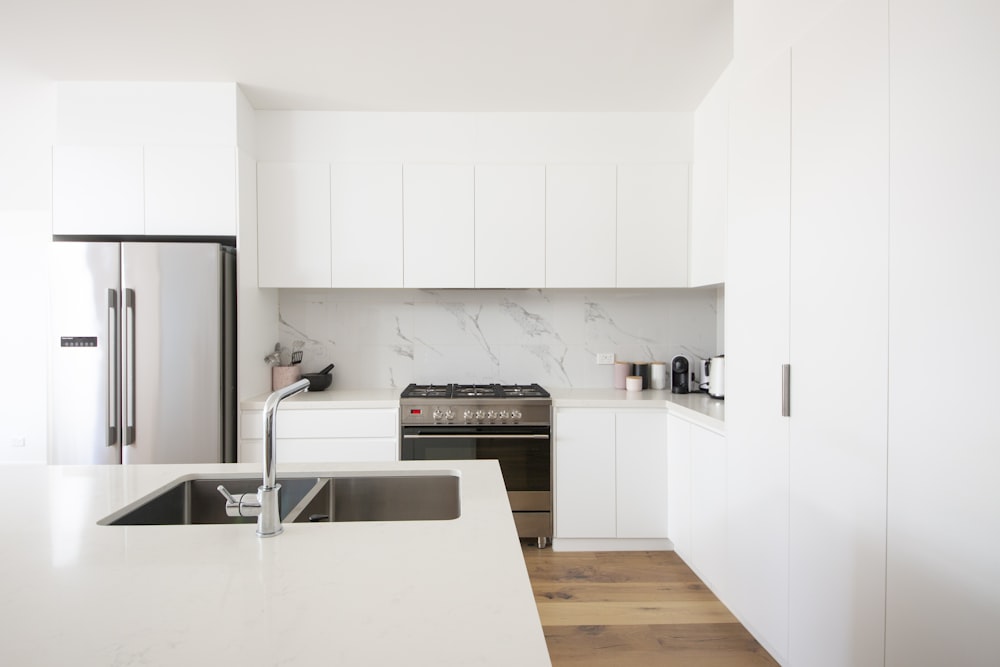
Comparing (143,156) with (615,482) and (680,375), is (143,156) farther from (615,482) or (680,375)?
(680,375)

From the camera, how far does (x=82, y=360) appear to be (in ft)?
9.00

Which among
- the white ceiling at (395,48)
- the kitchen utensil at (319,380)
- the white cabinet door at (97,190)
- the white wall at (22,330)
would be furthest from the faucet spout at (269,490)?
the white wall at (22,330)

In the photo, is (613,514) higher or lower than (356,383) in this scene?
lower

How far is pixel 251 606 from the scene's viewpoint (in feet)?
2.67

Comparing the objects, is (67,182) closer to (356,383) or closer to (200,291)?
(200,291)

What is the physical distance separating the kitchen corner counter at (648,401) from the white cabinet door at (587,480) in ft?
0.32

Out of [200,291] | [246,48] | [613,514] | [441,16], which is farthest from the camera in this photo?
[613,514]

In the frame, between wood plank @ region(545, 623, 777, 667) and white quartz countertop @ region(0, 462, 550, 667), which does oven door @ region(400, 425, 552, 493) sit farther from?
white quartz countertop @ region(0, 462, 550, 667)

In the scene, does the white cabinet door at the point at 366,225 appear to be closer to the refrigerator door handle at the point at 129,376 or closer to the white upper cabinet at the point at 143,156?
the white upper cabinet at the point at 143,156

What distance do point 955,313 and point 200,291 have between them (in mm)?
3028

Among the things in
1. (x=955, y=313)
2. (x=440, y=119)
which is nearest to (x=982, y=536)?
(x=955, y=313)

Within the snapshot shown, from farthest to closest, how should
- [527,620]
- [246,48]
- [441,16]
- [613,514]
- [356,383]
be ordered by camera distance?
[356,383]
[613,514]
[246,48]
[441,16]
[527,620]

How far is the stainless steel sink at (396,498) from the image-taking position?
1.58m

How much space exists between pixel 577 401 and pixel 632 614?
112cm
